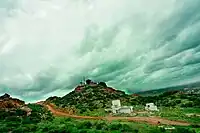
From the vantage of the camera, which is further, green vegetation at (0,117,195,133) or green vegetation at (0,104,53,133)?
green vegetation at (0,104,53,133)

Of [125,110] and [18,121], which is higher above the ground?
[125,110]

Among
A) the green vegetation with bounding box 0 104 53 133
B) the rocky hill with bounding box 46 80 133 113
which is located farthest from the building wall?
the green vegetation with bounding box 0 104 53 133

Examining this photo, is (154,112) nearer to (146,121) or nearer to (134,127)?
(146,121)

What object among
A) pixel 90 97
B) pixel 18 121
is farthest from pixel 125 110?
pixel 90 97

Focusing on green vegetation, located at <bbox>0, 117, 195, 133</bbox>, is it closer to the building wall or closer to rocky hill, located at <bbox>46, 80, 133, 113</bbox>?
the building wall

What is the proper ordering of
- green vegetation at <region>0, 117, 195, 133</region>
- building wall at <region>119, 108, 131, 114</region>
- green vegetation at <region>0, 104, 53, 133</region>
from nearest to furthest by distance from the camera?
green vegetation at <region>0, 117, 195, 133</region>
green vegetation at <region>0, 104, 53, 133</region>
building wall at <region>119, 108, 131, 114</region>

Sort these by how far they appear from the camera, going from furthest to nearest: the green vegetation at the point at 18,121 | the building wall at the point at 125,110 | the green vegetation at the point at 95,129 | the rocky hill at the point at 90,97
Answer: the rocky hill at the point at 90,97
the building wall at the point at 125,110
the green vegetation at the point at 18,121
the green vegetation at the point at 95,129

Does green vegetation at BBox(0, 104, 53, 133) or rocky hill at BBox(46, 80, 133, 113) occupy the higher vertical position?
rocky hill at BBox(46, 80, 133, 113)

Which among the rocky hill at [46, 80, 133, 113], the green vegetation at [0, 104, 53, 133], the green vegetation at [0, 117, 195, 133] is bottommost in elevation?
the green vegetation at [0, 117, 195, 133]

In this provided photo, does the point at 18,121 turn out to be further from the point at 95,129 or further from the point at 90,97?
the point at 90,97

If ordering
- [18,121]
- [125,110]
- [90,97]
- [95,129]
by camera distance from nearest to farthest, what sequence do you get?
1. [95,129]
2. [18,121]
3. [125,110]
4. [90,97]

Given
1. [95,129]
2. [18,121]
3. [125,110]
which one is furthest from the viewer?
[125,110]

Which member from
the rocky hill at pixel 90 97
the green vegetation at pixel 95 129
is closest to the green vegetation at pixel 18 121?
the green vegetation at pixel 95 129

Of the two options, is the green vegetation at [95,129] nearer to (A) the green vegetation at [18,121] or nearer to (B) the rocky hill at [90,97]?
(A) the green vegetation at [18,121]
